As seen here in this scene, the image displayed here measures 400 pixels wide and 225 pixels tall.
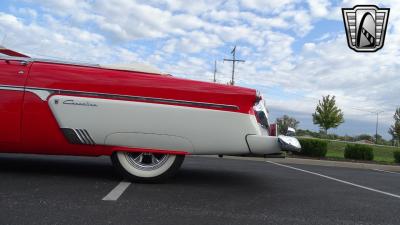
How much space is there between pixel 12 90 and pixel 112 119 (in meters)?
1.16

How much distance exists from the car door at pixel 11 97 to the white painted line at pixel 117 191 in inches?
50.4

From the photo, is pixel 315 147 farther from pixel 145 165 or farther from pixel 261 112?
pixel 145 165

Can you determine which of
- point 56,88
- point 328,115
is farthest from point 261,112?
point 328,115

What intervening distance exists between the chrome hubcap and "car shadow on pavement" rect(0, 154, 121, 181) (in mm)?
378

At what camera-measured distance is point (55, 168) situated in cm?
604

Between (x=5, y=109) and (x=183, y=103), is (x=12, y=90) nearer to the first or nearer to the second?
(x=5, y=109)

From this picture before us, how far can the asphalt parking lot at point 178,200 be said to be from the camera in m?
3.72

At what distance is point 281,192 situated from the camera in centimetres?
538

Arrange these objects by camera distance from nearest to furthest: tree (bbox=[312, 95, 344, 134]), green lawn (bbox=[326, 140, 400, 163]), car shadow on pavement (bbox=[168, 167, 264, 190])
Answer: car shadow on pavement (bbox=[168, 167, 264, 190]), green lawn (bbox=[326, 140, 400, 163]), tree (bbox=[312, 95, 344, 134])

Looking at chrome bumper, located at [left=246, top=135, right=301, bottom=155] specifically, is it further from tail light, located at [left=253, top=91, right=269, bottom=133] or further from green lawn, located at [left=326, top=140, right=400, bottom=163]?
green lawn, located at [left=326, top=140, right=400, bottom=163]

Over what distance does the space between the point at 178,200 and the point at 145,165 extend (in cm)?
99

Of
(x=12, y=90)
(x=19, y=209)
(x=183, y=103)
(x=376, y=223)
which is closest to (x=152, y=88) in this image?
(x=183, y=103)

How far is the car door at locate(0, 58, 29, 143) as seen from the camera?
4.99 m

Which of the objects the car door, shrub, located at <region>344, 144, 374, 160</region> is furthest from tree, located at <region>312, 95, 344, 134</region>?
the car door
